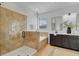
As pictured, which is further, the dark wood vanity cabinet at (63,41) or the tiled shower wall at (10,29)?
the dark wood vanity cabinet at (63,41)

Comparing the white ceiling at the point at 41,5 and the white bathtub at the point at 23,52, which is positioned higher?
the white ceiling at the point at 41,5

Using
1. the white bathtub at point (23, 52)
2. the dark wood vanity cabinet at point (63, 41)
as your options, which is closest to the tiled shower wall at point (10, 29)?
the white bathtub at point (23, 52)

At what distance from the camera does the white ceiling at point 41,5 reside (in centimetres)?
160

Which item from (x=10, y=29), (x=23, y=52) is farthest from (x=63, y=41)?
(x=10, y=29)

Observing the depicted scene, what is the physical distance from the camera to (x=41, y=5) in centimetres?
165

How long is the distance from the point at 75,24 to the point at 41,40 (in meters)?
0.75

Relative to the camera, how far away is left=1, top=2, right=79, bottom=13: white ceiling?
5.24 ft

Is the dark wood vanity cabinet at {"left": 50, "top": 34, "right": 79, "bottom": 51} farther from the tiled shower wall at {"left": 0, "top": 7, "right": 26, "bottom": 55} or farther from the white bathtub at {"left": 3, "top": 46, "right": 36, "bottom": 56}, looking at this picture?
the tiled shower wall at {"left": 0, "top": 7, "right": 26, "bottom": 55}

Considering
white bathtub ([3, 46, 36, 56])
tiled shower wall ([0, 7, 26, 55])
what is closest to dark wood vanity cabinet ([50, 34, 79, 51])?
white bathtub ([3, 46, 36, 56])

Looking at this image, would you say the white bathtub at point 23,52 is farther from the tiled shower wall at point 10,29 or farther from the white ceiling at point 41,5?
the white ceiling at point 41,5

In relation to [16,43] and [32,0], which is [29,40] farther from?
[32,0]

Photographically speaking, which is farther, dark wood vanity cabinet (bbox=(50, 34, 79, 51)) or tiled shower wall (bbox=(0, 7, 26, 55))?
dark wood vanity cabinet (bbox=(50, 34, 79, 51))

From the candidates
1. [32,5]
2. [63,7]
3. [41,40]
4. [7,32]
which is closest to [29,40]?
[41,40]

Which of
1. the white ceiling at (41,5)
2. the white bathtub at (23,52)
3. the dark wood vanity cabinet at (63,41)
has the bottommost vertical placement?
the white bathtub at (23,52)
